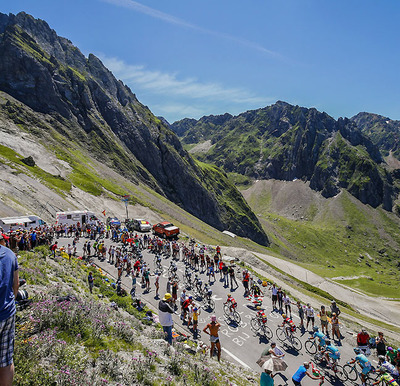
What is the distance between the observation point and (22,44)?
124 metres

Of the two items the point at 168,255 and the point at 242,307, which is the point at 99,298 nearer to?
the point at 242,307

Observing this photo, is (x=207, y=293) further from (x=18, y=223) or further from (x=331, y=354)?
(x=18, y=223)

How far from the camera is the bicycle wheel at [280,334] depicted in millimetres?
18755

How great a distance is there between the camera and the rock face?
115312mm

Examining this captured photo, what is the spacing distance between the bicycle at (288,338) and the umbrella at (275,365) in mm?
8351

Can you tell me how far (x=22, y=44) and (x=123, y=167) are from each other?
7791 cm

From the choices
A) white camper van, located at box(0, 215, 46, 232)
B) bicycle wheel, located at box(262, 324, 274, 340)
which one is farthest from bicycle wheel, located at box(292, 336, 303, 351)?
white camper van, located at box(0, 215, 46, 232)

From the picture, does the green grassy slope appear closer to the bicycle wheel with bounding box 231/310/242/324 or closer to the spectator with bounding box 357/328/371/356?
the spectator with bounding box 357/328/371/356

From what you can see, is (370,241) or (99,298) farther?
(370,241)

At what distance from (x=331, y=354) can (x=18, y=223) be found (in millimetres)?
36949

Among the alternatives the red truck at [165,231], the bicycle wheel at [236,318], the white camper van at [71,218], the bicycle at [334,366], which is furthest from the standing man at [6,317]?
the white camper van at [71,218]

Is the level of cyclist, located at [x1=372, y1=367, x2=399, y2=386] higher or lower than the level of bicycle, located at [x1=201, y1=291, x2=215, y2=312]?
higher

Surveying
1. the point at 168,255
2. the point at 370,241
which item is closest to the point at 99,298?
the point at 168,255

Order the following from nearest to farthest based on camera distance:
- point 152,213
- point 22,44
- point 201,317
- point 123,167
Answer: point 201,317 → point 152,213 → point 123,167 → point 22,44
